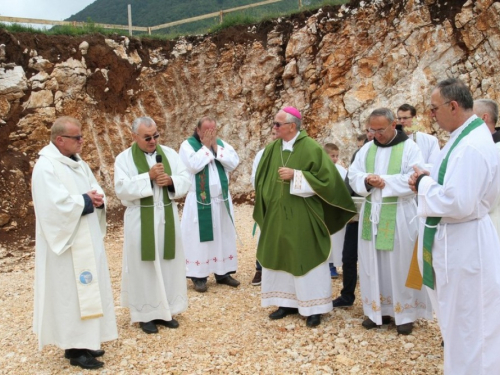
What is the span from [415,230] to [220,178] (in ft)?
10.1

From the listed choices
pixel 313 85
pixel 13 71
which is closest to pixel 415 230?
pixel 313 85

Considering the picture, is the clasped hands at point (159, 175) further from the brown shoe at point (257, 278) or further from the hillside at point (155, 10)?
the hillside at point (155, 10)

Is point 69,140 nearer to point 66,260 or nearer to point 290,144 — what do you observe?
point 66,260

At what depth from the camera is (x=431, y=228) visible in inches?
143


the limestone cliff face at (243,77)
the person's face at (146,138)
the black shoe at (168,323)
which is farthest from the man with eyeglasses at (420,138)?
the limestone cliff face at (243,77)

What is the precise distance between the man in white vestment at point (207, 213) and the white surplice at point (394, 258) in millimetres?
2411

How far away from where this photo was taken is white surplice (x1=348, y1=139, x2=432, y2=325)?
4855 mm

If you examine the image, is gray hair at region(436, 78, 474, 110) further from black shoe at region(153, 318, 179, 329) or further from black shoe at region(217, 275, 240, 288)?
black shoe at region(217, 275, 240, 288)

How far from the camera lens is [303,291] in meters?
5.18

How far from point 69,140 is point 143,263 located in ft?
5.19

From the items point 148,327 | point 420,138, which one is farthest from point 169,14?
point 148,327

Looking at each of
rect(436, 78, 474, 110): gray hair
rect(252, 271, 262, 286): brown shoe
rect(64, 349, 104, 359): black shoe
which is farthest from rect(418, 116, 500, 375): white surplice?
rect(252, 271, 262, 286): brown shoe

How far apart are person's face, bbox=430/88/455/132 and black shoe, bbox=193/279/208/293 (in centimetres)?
428

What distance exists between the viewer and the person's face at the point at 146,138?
17.1 ft
